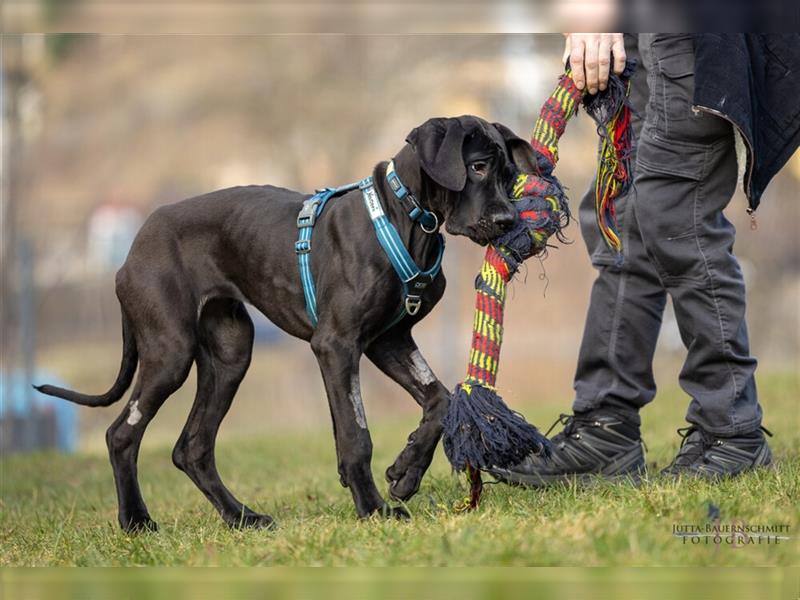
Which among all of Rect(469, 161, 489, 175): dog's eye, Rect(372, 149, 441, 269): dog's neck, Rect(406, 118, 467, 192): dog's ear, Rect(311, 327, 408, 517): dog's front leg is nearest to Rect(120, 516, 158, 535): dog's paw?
Rect(311, 327, 408, 517): dog's front leg

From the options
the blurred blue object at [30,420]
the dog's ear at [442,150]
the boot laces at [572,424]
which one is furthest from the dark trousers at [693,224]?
the blurred blue object at [30,420]

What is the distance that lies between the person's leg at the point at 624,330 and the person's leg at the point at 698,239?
1.03ft

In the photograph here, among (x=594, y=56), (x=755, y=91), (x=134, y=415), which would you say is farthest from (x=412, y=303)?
(x=755, y=91)

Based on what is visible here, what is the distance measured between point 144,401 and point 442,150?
1580mm

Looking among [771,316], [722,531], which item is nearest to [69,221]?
[771,316]

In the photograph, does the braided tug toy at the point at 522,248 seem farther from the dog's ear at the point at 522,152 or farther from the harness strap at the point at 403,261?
the harness strap at the point at 403,261

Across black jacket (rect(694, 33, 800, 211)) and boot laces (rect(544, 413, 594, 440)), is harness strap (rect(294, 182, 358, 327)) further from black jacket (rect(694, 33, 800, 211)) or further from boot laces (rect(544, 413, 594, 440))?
black jacket (rect(694, 33, 800, 211))

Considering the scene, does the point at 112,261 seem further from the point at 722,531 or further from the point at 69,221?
the point at 722,531

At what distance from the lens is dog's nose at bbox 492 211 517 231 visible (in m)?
3.84

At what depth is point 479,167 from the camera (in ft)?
A: 12.9

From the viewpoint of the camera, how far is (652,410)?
8.13 m

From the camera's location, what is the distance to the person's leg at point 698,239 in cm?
414

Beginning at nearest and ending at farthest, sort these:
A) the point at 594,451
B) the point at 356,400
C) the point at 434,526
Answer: the point at 434,526 < the point at 356,400 < the point at 594,451

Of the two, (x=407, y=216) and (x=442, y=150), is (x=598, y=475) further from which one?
(x=442, y=150)
